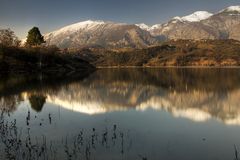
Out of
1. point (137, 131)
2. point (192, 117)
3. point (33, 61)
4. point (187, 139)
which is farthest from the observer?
point (33, 61)

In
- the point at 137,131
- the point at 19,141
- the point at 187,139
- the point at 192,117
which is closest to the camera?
the point at 19,141

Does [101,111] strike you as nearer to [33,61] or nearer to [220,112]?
[220,112]

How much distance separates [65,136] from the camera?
29.4m

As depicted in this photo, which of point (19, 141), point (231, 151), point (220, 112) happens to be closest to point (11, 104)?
point (19, 141)

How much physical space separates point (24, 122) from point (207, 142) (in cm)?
1973

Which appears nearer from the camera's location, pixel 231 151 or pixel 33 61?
pixel 231 151

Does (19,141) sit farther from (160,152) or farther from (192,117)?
(192,117)

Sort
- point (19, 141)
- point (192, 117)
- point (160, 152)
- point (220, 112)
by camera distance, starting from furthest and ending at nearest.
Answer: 1. point (220, 112)
2. point (192, 117)
3. point (19, 141)
4. point (160, 152)

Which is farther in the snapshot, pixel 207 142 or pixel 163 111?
pixel 163 111

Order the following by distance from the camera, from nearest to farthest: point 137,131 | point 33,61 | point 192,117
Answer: point 137,131, point 192,117, point 33,61

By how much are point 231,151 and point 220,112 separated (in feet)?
61.9

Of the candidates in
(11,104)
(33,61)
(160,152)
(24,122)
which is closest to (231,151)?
(160,152)

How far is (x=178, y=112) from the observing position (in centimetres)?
4328

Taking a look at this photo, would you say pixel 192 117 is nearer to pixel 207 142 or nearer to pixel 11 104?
pixel 207 142
